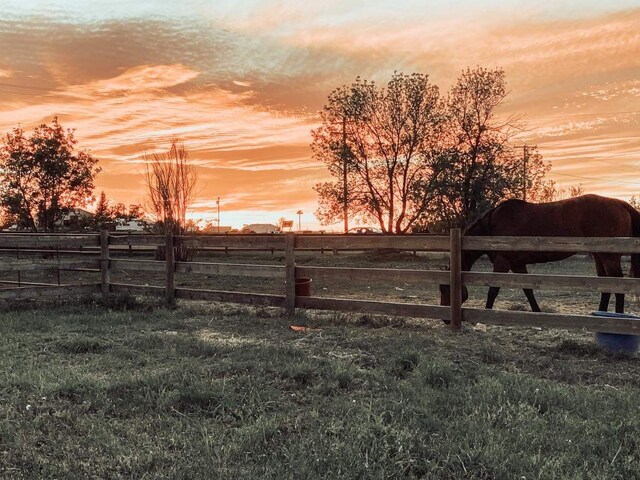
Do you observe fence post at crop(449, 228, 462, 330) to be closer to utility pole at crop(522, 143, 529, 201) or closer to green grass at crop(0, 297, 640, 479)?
green grass at crop(0, 297, 640, 479)

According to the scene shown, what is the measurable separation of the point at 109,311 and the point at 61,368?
3.43 meters

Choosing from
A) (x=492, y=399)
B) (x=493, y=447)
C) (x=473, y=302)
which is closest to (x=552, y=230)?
(x=473, y=302)

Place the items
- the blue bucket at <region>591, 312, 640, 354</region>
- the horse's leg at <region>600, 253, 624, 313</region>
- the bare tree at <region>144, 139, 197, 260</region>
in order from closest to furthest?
the blue bucket at <region>591, 312, 640, 354</region>, the horse's leg at <region>600, 253, 624, 313</region>, the bare tree at <region>144, 139, 197, 260</region>

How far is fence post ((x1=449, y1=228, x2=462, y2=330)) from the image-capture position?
6867 millimetres

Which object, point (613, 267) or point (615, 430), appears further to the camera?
point (613, 267)

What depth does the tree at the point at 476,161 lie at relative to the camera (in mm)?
26234

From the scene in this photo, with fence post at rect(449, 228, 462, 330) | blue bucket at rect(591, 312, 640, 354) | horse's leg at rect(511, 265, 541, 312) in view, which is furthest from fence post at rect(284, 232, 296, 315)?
blue bucket at rect(591, 312, 640, 354)

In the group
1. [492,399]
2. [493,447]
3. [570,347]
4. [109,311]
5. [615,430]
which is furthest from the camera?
[109,311]

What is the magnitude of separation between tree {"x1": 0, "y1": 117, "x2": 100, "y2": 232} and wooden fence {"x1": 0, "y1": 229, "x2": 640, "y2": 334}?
76.9ft

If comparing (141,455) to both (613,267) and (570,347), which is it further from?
(613,267)

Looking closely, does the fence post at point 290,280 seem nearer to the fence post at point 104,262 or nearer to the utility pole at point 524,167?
the fence post at point 104,262

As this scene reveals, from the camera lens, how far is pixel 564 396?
396 centimetres

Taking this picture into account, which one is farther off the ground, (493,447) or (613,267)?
(613,267)

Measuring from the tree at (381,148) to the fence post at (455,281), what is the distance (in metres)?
20.4
